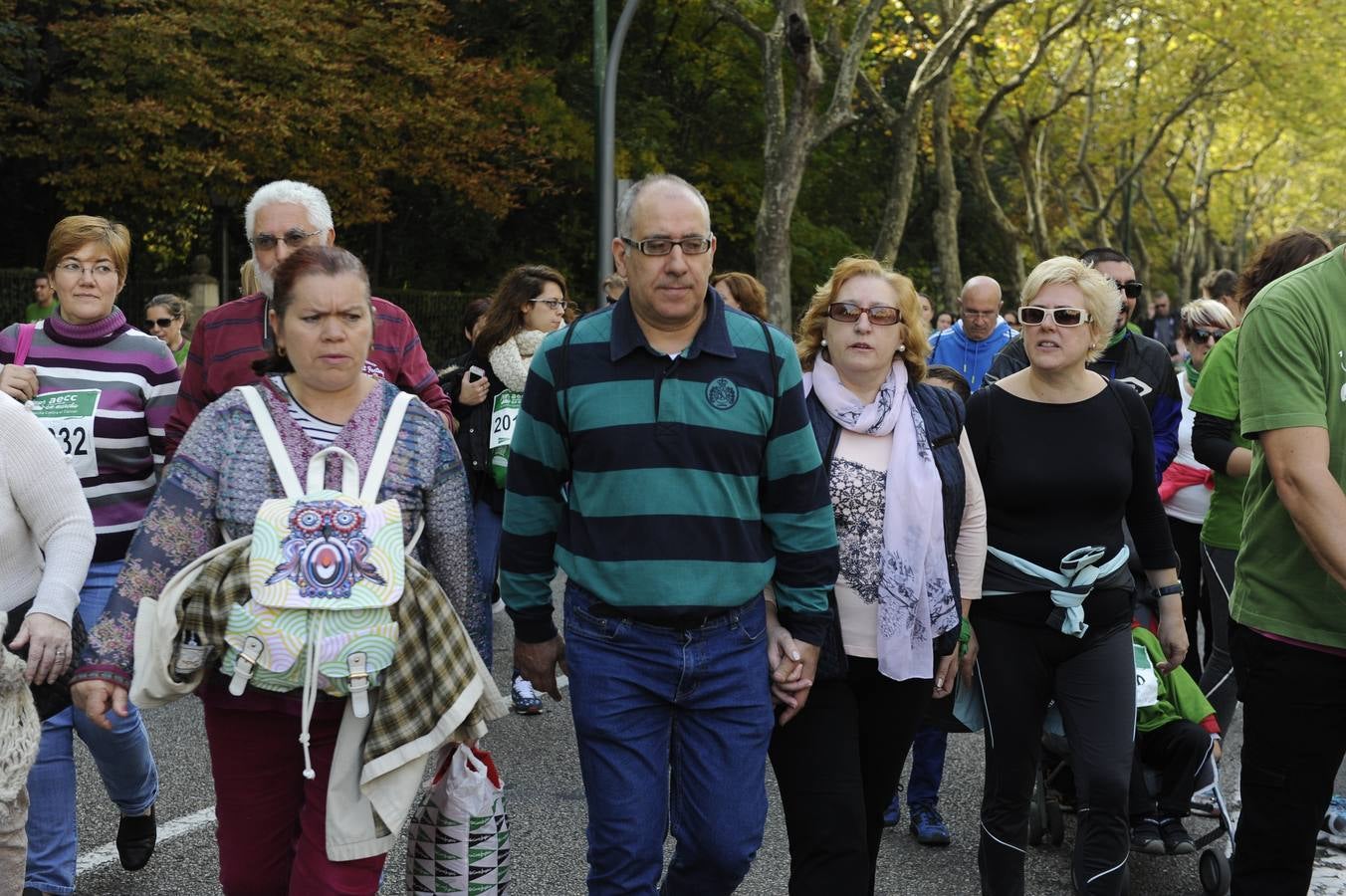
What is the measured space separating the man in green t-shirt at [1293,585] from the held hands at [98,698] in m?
2.58

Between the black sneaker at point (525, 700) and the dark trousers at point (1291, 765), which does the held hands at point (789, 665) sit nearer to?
the dark trousers at point (1291, 765)

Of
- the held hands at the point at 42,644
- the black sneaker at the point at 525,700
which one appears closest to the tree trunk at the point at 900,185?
the black sneaker at the point at 525,700

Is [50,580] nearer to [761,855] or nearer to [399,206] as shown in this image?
[761,855]

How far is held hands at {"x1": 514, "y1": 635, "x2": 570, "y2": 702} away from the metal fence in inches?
635

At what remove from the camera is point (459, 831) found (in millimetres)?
3352

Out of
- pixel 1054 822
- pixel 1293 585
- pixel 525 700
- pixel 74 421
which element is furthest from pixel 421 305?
pixel 1293 585

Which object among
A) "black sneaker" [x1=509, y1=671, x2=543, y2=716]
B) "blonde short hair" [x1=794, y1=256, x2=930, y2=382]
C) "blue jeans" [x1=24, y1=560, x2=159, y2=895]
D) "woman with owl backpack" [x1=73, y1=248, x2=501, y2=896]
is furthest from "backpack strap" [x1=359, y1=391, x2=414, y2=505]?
"black sneaker" [x1=509, y1=671, x2=543, y2=716]

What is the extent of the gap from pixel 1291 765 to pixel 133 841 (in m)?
3.44

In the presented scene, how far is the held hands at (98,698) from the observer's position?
311cm

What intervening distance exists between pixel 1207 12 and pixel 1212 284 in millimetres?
20594

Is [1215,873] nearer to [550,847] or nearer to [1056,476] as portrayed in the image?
[1056,476]

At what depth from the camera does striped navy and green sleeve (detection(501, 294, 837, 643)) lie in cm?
328

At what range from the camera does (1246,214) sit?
48.1 metres

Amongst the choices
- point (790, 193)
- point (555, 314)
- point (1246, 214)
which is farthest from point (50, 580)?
point (1246, 214)
